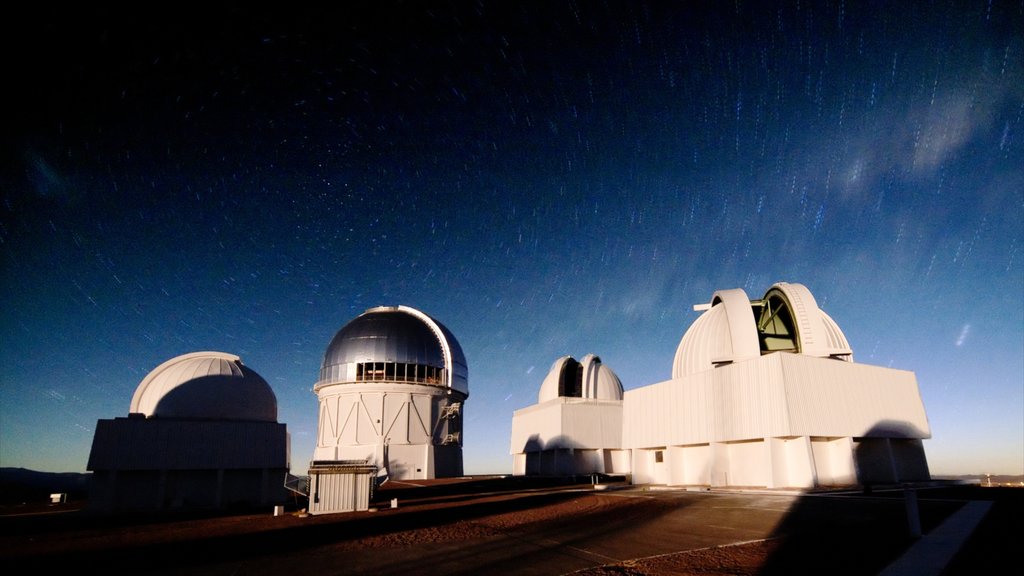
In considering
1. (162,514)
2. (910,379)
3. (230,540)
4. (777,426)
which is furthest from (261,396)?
(910,379)

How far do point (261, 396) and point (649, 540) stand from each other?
21.5m

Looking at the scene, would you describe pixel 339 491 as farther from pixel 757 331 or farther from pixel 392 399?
pixel 392 399

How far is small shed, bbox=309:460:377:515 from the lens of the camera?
17156mm

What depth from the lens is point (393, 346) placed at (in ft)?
133

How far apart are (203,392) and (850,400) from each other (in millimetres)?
30046

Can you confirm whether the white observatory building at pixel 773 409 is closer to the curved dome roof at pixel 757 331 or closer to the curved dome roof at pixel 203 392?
the curved dome roof at pixel 757 331

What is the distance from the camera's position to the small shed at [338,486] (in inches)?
675

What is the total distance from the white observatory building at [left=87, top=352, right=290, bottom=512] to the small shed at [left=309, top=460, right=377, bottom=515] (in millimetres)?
6835

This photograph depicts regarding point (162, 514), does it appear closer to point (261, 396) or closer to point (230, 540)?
point (261, 396)

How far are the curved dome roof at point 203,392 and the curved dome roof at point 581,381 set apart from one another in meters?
25.1

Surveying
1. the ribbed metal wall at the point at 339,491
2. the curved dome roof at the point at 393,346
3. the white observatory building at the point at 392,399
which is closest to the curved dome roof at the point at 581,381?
the curved dome roof at the point at 393,346

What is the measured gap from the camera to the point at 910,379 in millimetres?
25906

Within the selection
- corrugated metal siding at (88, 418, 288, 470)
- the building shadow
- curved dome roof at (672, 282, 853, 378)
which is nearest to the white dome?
curved dome roof at (672, 282, 853, 378)

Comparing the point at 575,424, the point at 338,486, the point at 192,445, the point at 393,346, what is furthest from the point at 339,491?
the point at 575,424
